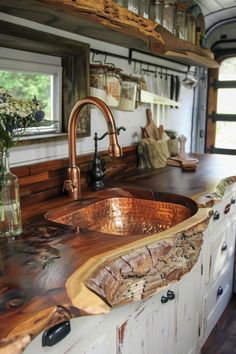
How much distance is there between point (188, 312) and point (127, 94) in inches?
49.6

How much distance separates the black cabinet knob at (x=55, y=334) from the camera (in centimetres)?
82

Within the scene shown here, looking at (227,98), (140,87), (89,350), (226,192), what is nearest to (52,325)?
(89,350)

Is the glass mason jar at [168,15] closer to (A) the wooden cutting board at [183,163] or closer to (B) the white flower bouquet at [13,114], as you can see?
(A) the wooden cutting board at [183,163]

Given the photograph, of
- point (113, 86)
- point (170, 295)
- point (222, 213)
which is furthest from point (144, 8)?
point (170, 295)

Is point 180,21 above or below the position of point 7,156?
above

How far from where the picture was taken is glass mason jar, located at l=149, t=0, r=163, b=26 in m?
2.21

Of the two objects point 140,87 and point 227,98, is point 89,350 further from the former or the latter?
point 227,98

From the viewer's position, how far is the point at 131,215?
188cm

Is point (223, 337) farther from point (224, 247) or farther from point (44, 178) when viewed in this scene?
point (44, 178)

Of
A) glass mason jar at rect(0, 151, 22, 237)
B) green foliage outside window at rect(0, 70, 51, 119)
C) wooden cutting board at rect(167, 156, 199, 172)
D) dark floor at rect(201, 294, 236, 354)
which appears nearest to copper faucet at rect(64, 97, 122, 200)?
green foliage outside window at rect(0, 70, 51, 119)

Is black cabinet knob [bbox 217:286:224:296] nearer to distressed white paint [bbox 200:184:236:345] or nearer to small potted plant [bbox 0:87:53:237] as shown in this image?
distressed white paint [bbox 200:184:236:345]

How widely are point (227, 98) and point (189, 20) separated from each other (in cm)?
133

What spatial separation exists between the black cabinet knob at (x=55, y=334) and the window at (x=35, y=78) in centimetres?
104

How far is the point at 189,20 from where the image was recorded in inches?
102
